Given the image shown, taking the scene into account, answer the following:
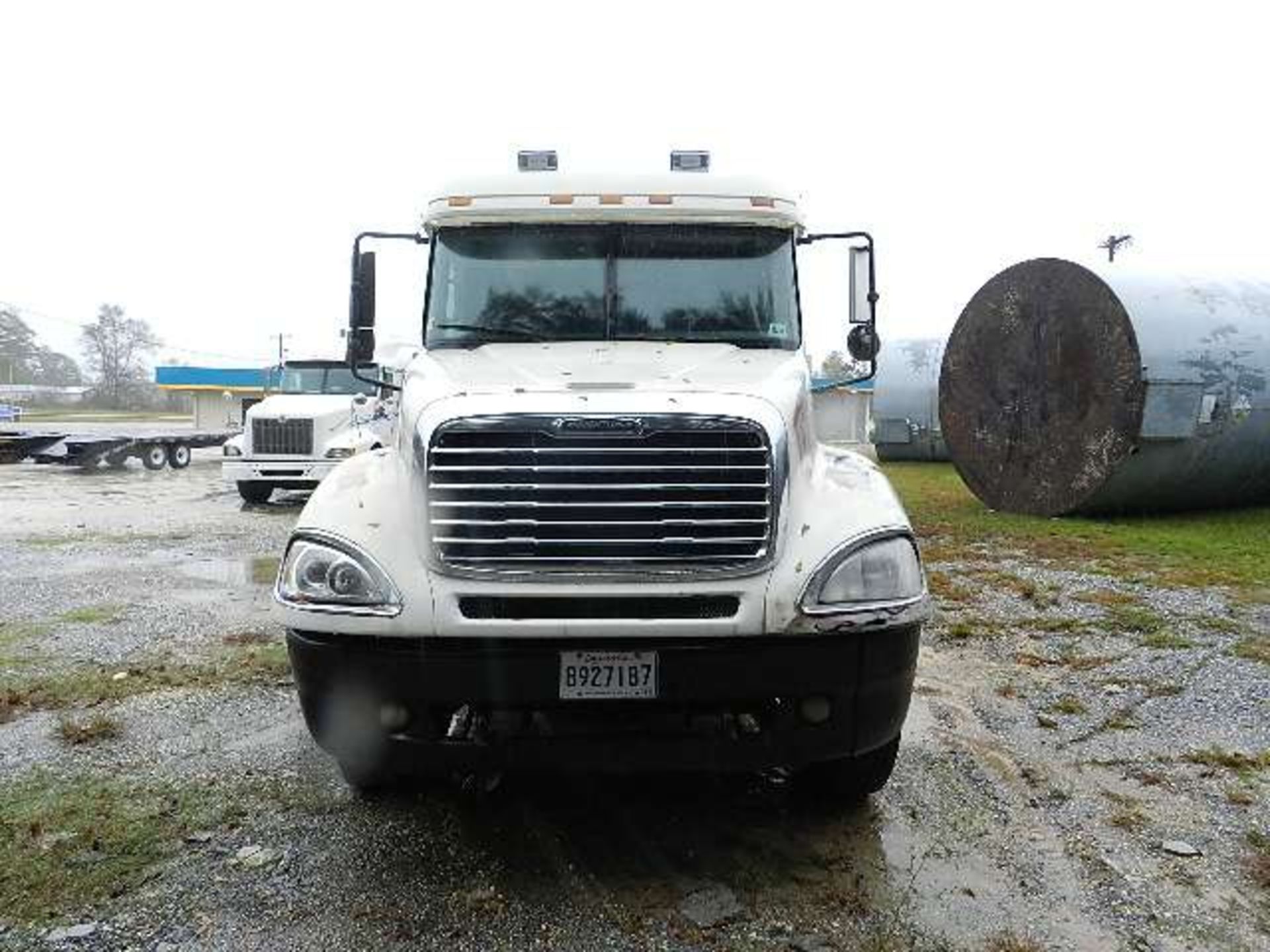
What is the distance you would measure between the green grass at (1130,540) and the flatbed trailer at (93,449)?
17.2m

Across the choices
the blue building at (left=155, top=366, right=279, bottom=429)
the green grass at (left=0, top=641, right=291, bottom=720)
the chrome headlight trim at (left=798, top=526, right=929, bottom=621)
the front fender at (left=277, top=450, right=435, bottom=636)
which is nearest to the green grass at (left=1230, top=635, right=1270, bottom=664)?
the chrome headlight trim at (left=798, top=526, right=929, bottom=621)

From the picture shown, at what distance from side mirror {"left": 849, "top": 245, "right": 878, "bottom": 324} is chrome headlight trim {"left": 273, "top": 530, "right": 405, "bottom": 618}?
326 cm

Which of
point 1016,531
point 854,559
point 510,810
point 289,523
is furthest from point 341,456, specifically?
point 854,559

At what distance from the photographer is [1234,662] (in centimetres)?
617

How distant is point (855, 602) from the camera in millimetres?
3432

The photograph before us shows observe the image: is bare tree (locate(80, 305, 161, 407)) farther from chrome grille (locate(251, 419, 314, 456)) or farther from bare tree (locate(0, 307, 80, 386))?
chrome grille (locate(251, 419, 314, 456))

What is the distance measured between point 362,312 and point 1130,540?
28.5ft

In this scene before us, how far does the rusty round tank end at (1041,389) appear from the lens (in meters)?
11.3

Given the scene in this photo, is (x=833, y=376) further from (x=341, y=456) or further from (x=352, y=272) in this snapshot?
(x=341, y=456)

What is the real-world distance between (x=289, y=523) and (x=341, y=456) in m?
1.65

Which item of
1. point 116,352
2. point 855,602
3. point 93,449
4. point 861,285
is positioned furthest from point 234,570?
point 116,352

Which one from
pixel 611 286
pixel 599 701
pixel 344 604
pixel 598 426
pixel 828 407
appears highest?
pixel 611 286

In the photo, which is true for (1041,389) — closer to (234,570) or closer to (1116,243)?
(234,570)

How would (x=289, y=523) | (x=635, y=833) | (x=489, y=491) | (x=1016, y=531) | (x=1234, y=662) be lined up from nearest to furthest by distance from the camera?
1. (x=489, y=491)
2. (x=635, y=833)
3. (x=1234, y=662)
4. (x=1016, y=531)
5. (x=289, y=523)
